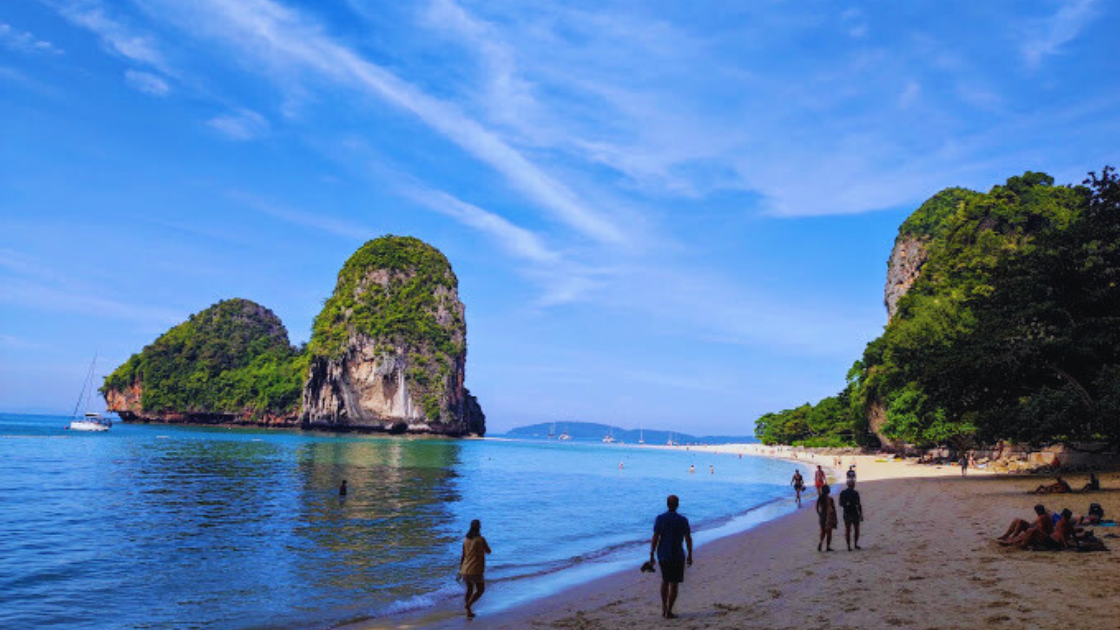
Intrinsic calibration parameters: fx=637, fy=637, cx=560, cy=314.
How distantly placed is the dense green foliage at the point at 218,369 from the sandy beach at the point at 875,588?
515 feet

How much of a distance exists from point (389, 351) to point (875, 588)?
145 meters

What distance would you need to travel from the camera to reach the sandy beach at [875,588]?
30.4 ft

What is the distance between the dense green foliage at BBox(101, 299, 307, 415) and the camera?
164 meters

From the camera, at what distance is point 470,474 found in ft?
182

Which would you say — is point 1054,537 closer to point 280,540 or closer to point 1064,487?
point 1064,487

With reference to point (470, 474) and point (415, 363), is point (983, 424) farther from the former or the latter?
point (415, 363)

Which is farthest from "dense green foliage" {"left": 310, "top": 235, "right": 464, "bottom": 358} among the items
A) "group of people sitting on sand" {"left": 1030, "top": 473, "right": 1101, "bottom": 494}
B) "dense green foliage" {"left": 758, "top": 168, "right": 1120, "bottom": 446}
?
"group of people sitting on sand" {"left": 1030, "top": 473, "right": 1101, "bottom": 494}

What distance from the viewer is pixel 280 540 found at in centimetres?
2094

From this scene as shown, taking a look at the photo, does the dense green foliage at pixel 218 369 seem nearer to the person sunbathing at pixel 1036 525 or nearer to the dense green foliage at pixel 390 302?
the dense green foliage at pixel 390 302

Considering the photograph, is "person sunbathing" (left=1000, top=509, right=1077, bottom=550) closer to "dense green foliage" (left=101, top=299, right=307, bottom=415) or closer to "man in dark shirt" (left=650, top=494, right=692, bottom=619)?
"man in dark shirt" (left=650, top=494, right=692, bottom=619)

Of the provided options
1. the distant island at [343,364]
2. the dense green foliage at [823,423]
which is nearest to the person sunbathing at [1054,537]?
the dense green foliage at [823,423]

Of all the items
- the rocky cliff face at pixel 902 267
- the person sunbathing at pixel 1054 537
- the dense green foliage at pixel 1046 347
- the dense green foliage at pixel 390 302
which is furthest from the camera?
the dense green foliage at pixel 390 302

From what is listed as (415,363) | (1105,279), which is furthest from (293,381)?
(1105,279)

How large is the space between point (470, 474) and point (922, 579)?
4695 centimetres
